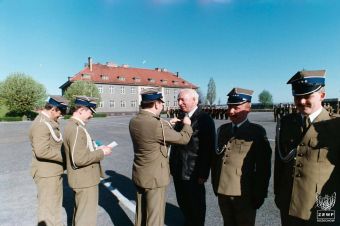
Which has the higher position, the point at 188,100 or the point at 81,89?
the point at 81,89

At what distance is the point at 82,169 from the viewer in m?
3.61

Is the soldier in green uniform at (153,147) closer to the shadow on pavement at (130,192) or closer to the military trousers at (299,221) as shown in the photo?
the shadow on pavement at (130,192)

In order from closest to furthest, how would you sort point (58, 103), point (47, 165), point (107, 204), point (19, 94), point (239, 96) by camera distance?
1. point (239, 96)
2. point (47, 165)
3. point (58, 103)
4. point (107, 204)
5. point (19, 94)

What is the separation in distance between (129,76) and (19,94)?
2645 cm

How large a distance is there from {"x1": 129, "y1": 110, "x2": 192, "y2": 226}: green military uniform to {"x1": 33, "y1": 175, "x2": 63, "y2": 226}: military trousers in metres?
1.34

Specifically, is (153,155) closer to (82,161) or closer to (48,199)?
(82,161)

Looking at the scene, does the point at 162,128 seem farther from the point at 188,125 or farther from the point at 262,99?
the point at 262,99

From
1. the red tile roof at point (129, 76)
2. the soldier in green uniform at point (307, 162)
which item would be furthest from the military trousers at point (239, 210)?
the red tile roof at point (129, 76)

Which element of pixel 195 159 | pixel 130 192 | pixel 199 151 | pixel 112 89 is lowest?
pixel 130 192

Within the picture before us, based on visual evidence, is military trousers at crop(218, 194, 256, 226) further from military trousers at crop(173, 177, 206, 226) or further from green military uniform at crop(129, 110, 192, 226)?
green military uniform at crop(129, 110, 192, 226)

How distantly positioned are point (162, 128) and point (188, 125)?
35 cm

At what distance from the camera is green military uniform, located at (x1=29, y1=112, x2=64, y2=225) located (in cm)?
384

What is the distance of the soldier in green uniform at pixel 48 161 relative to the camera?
12.6ft

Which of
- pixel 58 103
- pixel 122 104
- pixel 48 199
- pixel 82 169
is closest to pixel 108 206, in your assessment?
pixel 48 199
